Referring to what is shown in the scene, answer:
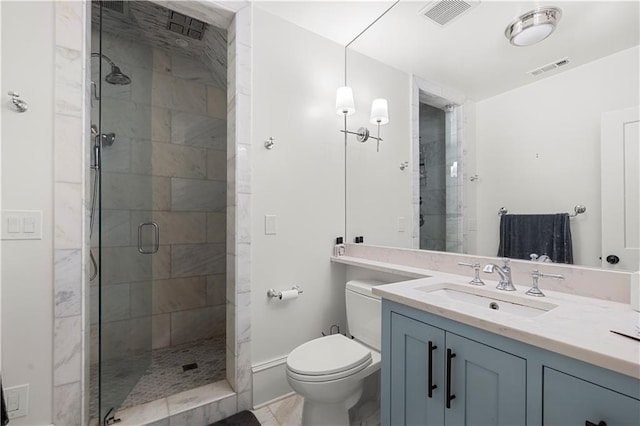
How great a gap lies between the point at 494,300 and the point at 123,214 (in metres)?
2.29

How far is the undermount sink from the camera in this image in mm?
1113

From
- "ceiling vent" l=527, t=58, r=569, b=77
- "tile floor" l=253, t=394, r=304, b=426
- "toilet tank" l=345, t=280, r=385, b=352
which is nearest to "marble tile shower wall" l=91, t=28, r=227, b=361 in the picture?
"tile floor" l=253, t=394, r=304, b=426

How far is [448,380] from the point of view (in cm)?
102

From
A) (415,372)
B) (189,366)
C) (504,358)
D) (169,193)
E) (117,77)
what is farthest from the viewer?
(169,193)

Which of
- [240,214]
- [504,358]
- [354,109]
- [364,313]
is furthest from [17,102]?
[504,358]

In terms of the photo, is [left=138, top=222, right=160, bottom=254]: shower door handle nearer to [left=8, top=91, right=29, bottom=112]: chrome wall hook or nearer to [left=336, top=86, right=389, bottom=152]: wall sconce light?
[left=8, top=91, right=29, bottom=112]: chrome wall hook

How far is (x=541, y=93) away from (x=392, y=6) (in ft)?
3.88

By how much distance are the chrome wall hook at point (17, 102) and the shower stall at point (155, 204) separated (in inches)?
11.7

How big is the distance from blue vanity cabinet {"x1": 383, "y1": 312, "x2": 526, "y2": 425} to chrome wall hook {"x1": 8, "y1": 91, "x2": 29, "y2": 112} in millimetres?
1843

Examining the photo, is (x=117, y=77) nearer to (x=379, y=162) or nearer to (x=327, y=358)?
(x=379, y=162)

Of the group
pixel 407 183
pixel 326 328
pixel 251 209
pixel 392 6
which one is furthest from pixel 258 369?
pixel 392 6

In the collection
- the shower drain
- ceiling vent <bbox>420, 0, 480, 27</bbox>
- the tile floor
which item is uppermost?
ceiling vent <bbox>420, 0, 480, 27</bbox>

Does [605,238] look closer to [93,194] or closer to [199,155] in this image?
[93,194]

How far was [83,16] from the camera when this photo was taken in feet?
4.55
